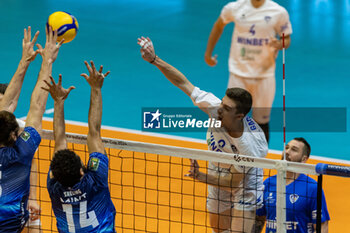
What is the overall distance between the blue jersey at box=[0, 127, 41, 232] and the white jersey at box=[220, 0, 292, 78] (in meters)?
5.31

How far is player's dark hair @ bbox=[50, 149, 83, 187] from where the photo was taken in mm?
5344

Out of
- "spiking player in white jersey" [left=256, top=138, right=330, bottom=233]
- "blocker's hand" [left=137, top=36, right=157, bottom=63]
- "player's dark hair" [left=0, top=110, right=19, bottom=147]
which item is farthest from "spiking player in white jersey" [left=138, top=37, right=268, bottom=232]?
"player's dark hair" [left=0, top=110, right=19, bottom=147]

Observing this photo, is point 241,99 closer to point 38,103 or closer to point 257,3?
point 38,103

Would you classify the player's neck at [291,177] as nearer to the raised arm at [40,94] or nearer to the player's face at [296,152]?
the player's face at [296,152]

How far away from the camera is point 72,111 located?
45.0ft

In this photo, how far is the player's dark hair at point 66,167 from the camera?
534cm

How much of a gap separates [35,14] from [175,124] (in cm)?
Answer: 1016

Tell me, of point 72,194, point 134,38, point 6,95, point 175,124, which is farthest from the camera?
point 134,38

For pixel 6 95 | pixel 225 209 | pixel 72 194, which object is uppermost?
pixel 6 95

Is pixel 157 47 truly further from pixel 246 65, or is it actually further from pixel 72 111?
pixel 246 65


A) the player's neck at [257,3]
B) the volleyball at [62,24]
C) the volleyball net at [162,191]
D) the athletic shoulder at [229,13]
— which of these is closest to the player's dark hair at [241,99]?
the volleyball net at [162,191]

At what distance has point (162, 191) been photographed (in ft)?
31.3

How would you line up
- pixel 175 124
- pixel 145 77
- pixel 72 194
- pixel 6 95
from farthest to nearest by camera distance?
pixel 145 77
pixel 175 124
pixel 6 95
pixel 72 194

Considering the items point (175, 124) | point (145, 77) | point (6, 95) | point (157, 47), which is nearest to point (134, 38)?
point (157, 47)
